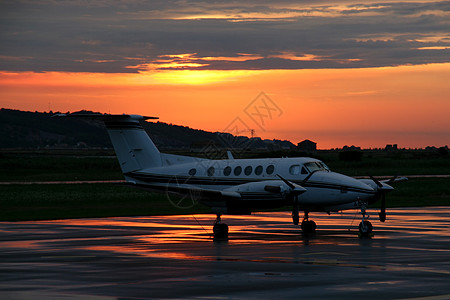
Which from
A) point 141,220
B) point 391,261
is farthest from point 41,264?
point 141,220

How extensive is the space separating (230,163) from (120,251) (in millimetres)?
9645

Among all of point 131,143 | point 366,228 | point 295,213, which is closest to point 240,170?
point 295,213

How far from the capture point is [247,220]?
37812 millimetres

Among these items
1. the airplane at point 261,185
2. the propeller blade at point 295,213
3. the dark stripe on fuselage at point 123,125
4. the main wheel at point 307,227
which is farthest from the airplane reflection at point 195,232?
the dark stripe on fuselage at point 123,125

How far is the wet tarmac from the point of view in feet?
50.7

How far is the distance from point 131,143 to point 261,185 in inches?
342

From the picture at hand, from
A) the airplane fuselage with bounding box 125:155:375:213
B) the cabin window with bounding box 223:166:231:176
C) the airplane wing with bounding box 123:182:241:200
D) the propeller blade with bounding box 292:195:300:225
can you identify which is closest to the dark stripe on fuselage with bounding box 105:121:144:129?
the airplane fuselage with bounding box 125:155:375:213

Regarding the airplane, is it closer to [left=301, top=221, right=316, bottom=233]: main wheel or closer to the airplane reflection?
[left=301, top=221, right=316, bottom=233]: main wheel

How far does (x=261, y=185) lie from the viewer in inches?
1155

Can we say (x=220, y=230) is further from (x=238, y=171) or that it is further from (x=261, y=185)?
(x=238, y=171)

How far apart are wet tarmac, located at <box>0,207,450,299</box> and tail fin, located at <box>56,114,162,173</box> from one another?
301 cm

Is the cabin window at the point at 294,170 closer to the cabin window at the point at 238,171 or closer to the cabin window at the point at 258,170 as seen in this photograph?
the cabin window at the point at 258,170

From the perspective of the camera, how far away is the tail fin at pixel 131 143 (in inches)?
1387

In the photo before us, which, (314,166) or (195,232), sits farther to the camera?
(195,232)
